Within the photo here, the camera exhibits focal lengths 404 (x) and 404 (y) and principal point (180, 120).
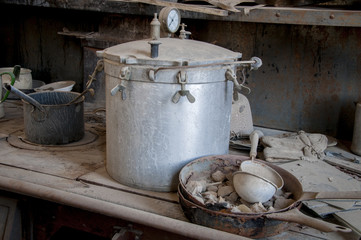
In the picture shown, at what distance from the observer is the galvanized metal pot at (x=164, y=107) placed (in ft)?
6.04

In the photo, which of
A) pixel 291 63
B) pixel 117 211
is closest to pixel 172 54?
pixel 117 211

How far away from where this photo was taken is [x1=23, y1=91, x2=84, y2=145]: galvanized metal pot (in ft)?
8.07

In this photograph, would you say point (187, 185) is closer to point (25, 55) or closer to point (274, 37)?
point (274, 37)

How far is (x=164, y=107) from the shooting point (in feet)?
6.17

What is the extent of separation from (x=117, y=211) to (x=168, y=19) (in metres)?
0.98

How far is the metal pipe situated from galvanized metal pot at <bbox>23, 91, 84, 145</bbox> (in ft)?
1.81

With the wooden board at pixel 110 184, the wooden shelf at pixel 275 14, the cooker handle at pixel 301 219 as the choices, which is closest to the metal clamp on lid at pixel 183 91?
the wooden board at pixel 110 184

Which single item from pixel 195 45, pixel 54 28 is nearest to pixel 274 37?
pixel 195 45

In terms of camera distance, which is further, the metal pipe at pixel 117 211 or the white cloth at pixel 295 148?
the white cloth at pixel 295 148

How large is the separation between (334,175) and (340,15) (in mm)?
918

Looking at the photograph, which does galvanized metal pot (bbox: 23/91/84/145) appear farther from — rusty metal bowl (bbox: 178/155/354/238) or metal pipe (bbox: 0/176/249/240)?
rusty metal bowl (bbox: 178/155/354/238)

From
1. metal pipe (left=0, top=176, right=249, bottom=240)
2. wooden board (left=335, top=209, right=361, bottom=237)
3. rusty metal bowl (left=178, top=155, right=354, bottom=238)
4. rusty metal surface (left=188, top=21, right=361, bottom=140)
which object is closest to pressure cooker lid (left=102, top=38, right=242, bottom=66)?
rusty metal bowl (left=178, top=155, right=354, bottom=238)

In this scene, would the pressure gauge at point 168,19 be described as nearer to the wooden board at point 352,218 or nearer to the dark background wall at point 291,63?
the dark background wall at point 291,63

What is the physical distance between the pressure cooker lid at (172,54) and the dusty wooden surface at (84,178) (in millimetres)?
646
